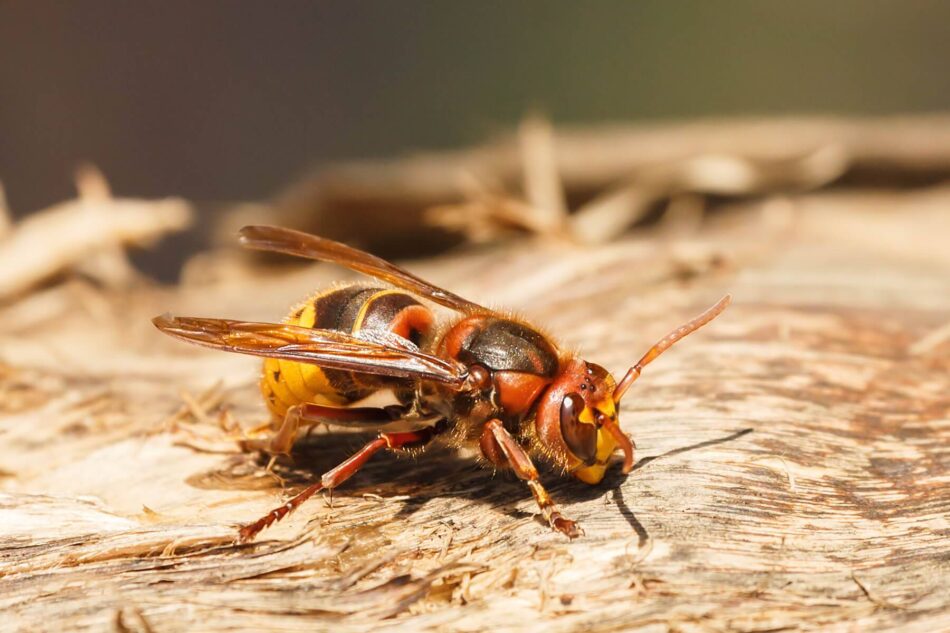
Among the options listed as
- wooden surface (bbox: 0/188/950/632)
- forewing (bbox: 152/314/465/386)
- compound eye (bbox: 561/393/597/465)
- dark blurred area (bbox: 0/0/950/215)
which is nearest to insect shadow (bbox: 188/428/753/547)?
wooden surface (bbox: 0/188/950/632)

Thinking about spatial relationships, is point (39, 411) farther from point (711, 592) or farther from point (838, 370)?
point (838, 370)

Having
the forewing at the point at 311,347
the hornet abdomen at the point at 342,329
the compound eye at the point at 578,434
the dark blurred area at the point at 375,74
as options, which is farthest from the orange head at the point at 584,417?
the dark blurred area at the point at 375,74

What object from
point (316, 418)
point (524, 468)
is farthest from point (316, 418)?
point (524, 468)

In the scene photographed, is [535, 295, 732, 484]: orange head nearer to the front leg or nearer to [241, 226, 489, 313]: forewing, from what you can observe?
the front leg

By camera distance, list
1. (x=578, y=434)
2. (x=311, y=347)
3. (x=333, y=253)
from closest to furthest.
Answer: (x=578, y=434) → (x=311, y=347) → (x=333, y=253)

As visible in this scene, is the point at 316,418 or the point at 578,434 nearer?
the point at 578,434

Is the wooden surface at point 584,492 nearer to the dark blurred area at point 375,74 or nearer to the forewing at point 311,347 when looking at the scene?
the forewing at point 311,347

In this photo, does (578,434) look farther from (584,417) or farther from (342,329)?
(342,329)
